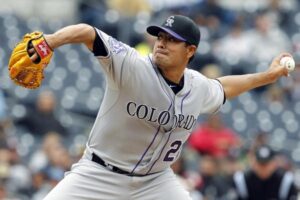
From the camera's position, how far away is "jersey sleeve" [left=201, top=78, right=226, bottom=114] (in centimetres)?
682

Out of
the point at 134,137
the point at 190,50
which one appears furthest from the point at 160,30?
the point at 134,137

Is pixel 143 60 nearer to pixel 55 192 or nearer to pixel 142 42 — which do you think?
pixel 55 192

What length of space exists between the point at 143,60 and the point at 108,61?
0.33 m

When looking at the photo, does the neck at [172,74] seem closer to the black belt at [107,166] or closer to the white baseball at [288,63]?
the black belt at [107,166]

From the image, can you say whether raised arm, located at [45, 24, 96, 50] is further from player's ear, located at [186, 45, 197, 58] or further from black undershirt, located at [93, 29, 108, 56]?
player's ear, located at [186, 45, 197, 58]

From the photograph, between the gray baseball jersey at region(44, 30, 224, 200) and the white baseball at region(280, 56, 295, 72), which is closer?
the gray baseball jersey at region(44, 30, 224, 200)

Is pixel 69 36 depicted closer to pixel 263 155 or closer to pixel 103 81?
pixel 263 155

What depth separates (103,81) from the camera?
1339 cm

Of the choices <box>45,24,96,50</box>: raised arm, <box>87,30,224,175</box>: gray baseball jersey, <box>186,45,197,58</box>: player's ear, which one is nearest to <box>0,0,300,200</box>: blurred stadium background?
<box>87,30,224,175</box>: gray baseball jersey

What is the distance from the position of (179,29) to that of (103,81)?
7.07 metres

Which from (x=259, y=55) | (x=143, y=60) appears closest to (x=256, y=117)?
(x=259, y=55)

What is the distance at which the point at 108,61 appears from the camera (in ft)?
19.8

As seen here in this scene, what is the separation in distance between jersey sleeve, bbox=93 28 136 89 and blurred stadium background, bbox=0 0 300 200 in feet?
12.1

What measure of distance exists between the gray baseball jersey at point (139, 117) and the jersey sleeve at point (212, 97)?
A: 0.61 feet
